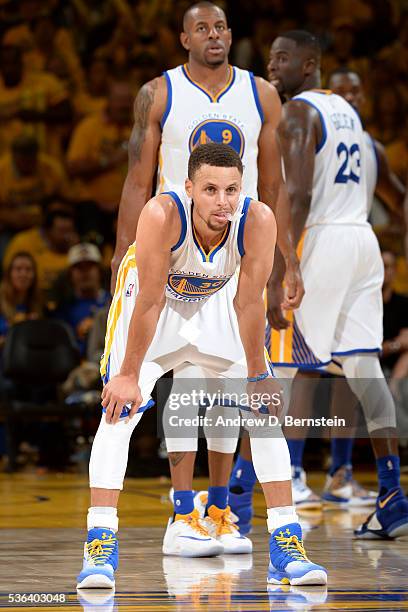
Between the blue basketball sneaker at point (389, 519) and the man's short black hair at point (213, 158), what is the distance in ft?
5.89

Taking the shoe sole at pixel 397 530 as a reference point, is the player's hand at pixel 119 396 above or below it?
above

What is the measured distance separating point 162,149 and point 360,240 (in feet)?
3.73

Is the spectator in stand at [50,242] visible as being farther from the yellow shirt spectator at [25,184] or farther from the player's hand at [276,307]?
the player's hand at [276,307]

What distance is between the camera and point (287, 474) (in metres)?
3.79

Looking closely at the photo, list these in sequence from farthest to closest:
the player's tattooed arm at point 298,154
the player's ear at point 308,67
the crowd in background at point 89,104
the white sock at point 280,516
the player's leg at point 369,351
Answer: the crowd in background at point 89,104
the player's ear at point 308,67
the player's tattooed arm at point 298,154
the player's leg at point 369,351
the white sock at point 280,516

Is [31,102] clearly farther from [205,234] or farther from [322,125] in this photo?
[205,234]

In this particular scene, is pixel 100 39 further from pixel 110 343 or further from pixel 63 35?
pixel 110 343

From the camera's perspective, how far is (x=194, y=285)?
3.96 m

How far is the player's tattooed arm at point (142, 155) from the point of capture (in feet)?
16.0

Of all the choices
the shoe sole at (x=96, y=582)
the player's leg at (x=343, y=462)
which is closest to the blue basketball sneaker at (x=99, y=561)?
the shoe sole at (x=96, y=582)

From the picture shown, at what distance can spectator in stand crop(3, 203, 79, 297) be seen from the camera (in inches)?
389

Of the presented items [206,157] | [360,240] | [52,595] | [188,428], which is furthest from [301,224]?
[52,595]

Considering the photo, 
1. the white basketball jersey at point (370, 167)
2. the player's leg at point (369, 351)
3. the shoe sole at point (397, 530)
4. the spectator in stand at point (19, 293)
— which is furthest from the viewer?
the spectator in stand at point (19, 293)

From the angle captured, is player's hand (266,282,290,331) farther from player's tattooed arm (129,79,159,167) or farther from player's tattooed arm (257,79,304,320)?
player's tattooed arm (129,79,159,167)
